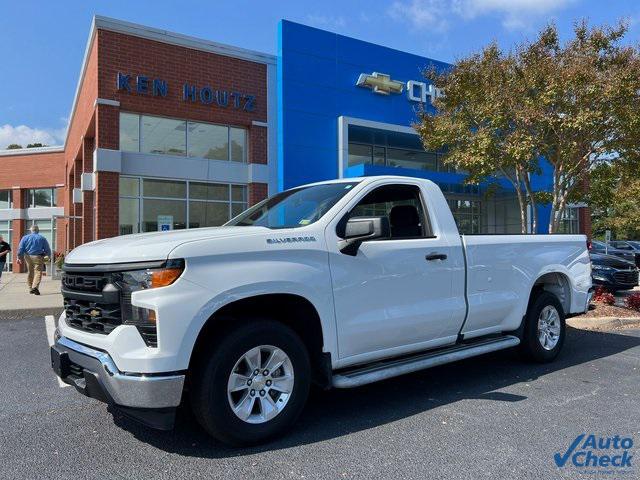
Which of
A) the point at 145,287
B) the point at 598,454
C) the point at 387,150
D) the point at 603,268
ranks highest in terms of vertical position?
the point at 387,150

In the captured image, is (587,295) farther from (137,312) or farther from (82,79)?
(82,79)

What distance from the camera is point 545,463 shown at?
3.39 m

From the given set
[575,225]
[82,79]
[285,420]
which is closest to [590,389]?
[285,420]

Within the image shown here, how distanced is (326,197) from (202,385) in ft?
6.30

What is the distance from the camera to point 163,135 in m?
14.4

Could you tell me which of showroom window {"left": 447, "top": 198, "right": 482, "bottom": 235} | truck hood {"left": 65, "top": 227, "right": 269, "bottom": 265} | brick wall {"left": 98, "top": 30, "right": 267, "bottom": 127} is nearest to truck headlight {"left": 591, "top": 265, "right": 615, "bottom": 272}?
showroom window {"left": 447, "top": 198, "right": 482, "bottom": 235}

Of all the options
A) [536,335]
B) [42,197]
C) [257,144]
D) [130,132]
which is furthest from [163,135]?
[42,197]

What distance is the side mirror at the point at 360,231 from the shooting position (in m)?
3.88

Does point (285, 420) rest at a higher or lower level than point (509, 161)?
lower

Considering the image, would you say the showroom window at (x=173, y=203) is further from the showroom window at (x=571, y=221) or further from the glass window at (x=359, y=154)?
the showroom window at (x=571, y=221)

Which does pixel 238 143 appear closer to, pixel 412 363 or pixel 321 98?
pixel 321 98

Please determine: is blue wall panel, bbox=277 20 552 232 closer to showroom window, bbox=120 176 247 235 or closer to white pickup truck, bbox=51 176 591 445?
showroom window, bbox=120 176 247 235

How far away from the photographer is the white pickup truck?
3.30 meters

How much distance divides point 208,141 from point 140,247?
12.2 metres
